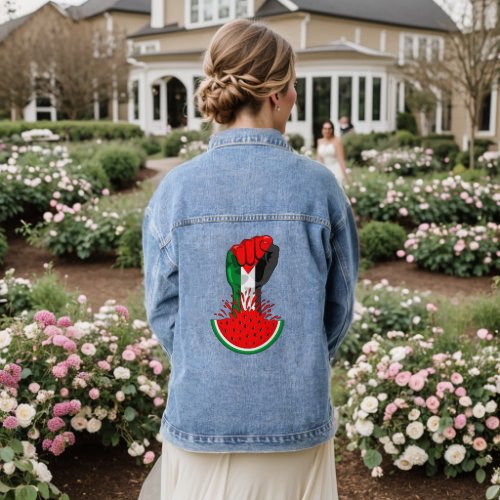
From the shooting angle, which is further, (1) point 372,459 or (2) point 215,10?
(2) point 215,10

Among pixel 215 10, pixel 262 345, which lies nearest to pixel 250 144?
pixel 262 345

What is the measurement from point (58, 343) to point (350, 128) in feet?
65.7

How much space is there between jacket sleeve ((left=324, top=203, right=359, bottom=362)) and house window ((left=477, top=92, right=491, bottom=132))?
25074 mm

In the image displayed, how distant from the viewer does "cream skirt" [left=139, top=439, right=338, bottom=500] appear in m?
1.77

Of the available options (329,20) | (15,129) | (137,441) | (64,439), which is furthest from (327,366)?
(329,20)

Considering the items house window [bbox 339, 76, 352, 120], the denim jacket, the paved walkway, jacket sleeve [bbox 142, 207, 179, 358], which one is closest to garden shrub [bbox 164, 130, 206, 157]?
the paved walkway

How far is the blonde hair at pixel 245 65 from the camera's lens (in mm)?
1740

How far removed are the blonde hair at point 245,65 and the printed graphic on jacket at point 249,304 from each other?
1.16 ft

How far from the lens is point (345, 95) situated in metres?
26.3

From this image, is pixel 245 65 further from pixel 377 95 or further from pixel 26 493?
pixel 377 95

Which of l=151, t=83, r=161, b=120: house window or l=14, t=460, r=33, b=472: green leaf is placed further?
l=151, t=83, r=161, b=120: house window

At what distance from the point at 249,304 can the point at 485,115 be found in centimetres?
2563

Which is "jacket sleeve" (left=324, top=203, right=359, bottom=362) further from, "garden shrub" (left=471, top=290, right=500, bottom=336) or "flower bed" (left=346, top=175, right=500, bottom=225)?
"flower bed" (left=346, top=175, right=500, bottom=225)

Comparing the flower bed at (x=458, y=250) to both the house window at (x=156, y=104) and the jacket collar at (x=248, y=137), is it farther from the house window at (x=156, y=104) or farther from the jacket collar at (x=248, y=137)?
the house window at (x=156, y=104)
